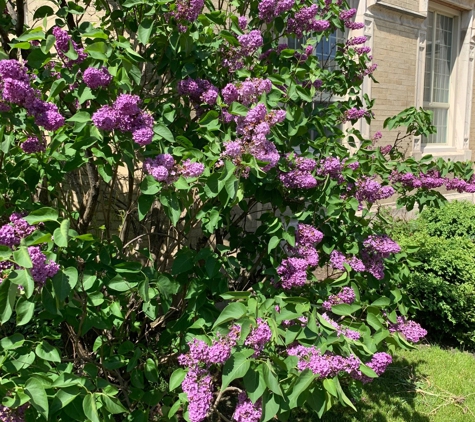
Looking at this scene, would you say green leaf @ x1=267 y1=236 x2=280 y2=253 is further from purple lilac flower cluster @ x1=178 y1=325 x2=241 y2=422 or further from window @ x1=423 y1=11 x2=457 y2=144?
window @ x1=423 y1=11 x2=457 y2=144

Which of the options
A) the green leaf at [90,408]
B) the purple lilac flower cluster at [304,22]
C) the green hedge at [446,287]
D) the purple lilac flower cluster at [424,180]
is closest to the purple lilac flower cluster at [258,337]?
the green leaf at [90,408]

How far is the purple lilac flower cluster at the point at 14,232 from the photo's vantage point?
1.46 m

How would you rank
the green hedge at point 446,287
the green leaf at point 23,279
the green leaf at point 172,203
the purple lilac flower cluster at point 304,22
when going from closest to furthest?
the green leaf at point 23,279 < the green leaf at point 172,203 < the purple lilac flower cluster at point 304,22 < the green hedge at point 446,287

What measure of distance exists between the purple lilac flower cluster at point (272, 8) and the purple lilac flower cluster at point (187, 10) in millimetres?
A: 607

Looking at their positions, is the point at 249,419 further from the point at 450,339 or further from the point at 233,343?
the point at 450,339

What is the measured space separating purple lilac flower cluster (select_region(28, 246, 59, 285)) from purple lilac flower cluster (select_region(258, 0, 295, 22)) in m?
1.84

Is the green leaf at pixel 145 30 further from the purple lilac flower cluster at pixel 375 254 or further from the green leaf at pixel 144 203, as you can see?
the purple lilac flower cluster at pixel 375 254

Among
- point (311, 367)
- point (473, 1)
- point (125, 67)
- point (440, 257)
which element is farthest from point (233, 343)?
point (473, 1)

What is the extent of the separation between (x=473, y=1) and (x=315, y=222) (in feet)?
33.6

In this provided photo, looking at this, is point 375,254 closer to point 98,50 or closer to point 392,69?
point 98,50

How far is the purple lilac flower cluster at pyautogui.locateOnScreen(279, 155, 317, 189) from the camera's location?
7.22 feet

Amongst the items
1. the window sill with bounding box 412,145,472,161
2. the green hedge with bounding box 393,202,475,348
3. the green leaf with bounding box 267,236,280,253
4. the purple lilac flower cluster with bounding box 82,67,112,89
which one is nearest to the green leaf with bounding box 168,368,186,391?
the green leaf with bounding box 267,236,280,253

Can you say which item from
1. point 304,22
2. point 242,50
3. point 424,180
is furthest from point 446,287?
point 242,50

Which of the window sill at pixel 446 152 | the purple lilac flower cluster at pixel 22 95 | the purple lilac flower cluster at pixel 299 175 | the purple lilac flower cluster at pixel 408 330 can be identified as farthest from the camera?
the window sill at pixel 446 152
